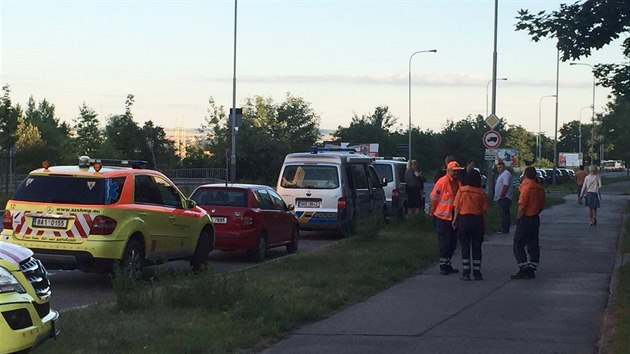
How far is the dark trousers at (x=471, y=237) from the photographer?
15.0m

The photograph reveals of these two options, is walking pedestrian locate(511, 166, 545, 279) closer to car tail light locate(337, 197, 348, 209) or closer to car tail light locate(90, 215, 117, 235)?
car tail light locate(90, 215, 117, 235)

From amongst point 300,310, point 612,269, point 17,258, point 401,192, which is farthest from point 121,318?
point 401,192

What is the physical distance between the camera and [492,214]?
30.2 metres

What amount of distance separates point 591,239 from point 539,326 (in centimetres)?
1328

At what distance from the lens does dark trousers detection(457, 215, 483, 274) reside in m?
15.0

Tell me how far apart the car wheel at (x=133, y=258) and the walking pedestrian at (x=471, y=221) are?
4720 mm

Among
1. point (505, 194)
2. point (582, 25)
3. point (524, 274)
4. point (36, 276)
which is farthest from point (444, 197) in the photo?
point (36, 276)

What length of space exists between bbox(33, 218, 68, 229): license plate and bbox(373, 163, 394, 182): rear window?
1710cm

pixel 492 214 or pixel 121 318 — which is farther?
pixel 492 214

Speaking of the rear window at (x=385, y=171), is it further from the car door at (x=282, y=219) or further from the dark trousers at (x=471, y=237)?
the dark trousers at (x=471, y=237)

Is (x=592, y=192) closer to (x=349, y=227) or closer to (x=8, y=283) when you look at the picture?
(x=349, y=227)

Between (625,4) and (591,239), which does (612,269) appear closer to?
(625,4)

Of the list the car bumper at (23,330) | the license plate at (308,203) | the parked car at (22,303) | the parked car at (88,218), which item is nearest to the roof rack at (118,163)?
the parked car at (88,218)

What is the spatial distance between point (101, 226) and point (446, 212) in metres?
5.49
